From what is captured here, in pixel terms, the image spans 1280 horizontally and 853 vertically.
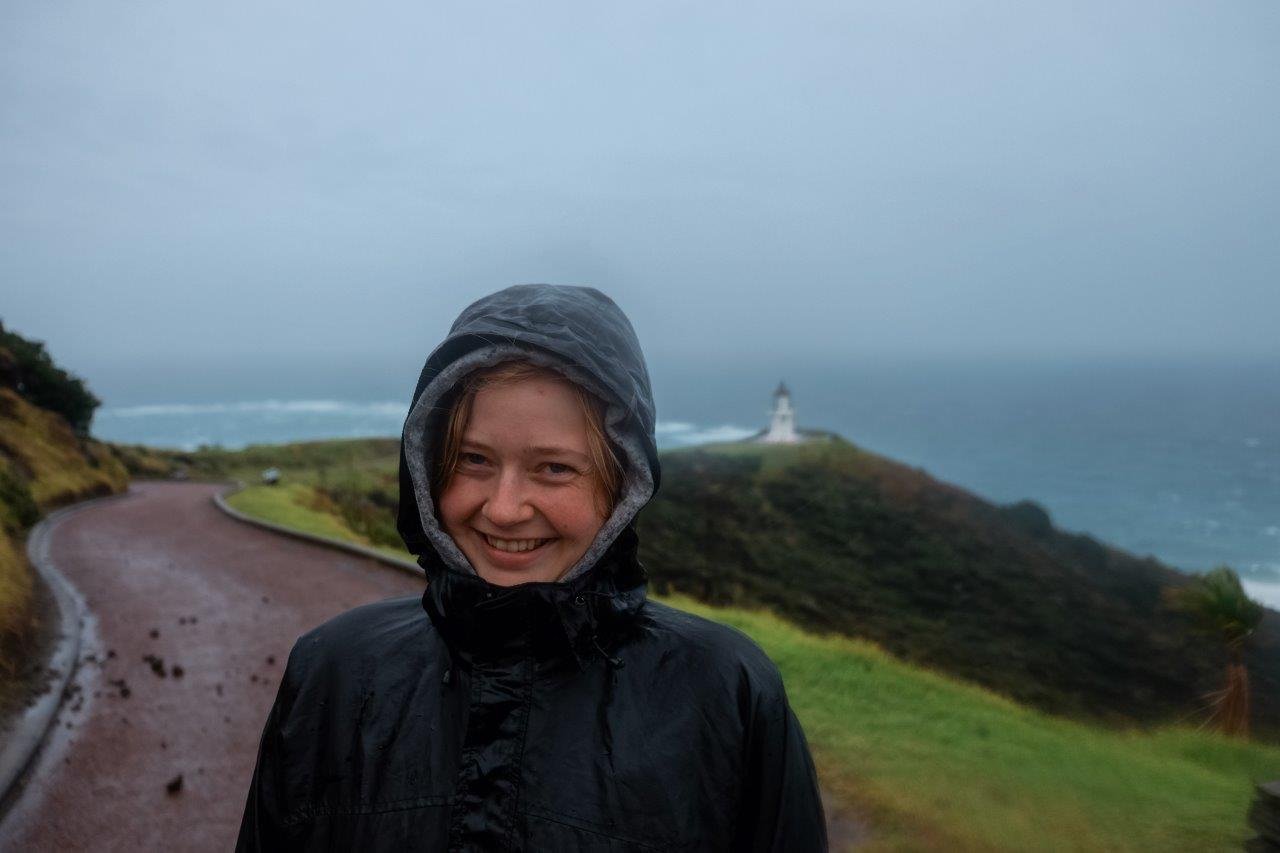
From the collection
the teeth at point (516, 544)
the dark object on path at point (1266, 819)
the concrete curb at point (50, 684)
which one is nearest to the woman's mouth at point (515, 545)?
the teeth at point (516, 544)

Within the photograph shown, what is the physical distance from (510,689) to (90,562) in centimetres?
1376

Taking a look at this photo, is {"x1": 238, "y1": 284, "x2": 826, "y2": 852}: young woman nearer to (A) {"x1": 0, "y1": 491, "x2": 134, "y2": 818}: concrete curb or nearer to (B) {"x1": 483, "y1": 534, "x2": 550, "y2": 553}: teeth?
(B) {"x1": 483, "y1": 534, "x2": 550, "y2": 553}: teeth

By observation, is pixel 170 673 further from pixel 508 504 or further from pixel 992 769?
pixel 508 504

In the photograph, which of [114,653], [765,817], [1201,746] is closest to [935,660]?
[1201,746]

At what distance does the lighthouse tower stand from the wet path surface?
109ft

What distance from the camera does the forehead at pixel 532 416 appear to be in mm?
1680

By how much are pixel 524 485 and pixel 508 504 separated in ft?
0.18

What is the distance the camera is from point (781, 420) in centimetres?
4634

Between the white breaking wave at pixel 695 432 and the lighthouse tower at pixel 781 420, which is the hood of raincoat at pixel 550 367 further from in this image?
the white breaking wave at pixel 695 432

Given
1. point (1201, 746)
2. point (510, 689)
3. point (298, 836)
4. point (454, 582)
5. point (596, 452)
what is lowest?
point (1201, 746)

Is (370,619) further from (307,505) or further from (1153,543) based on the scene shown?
(1153,543)

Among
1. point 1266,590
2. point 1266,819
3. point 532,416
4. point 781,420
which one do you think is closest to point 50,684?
point 532,416

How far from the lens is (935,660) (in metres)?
20.8

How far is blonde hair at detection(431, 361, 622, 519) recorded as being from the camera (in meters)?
1.71
